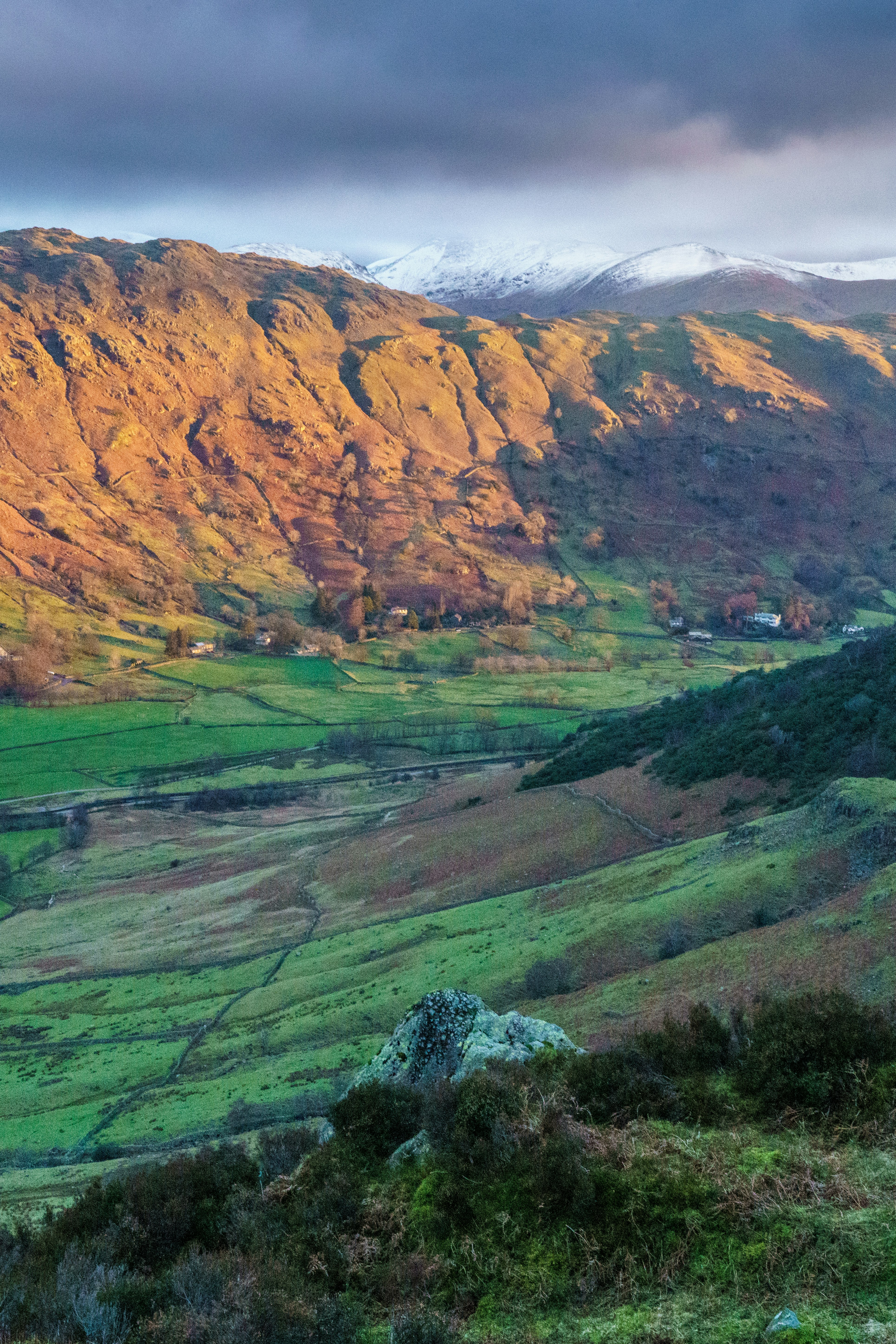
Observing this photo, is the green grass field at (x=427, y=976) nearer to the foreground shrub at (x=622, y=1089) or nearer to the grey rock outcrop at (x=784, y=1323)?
the foreground shrub at (x=622, y=1089)

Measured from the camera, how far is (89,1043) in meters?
42.3

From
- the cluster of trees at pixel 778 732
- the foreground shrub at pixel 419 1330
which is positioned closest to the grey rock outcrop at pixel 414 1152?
the foreground shrub at pixel 419 1330

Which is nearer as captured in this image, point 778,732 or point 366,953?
point 366,953

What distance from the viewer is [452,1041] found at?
19656 millimetres

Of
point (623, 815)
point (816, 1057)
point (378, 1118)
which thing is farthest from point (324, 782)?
point (816, 1057)

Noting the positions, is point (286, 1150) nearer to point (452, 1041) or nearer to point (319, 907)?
point (452, 1041)

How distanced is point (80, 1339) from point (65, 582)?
176m

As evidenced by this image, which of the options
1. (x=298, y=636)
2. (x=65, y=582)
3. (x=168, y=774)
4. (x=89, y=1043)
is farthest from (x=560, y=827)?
(x=65, y=582)

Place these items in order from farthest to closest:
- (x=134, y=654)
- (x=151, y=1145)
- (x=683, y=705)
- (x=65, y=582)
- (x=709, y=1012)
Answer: (x=65, y=582) → (x=134, y=654) → (x=683, y=705) → (x=151, y=1145) → (x=709, y=1012)

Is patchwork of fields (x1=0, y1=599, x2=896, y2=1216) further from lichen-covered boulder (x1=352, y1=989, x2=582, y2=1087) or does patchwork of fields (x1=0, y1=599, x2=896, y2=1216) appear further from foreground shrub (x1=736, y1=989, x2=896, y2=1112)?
foreground shrub (x1=736, y1=989, x2=896, y2=1112)

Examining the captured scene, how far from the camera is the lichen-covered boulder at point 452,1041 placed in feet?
61.1

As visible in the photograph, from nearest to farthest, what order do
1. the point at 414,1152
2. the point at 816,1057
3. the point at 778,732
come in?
the point at 816,1057 < the point at 414,1152 < the point at 778,732

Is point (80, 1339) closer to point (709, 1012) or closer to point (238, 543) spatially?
point (709, 1012)

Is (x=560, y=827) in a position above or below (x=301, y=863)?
above
